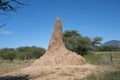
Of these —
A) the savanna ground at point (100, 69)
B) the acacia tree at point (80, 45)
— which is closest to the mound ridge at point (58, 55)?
the savanna ground at point (100, 69)

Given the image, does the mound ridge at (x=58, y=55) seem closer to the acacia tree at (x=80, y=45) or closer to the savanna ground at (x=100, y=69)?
the savanna ground at (x=100, y=69)

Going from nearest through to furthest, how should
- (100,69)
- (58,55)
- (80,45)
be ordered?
1. (100,69)
2. (58,55)
3. (80,45)

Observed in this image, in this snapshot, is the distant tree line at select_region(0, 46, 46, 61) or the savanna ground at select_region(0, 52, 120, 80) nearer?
the savanna ground at select_region(0, 52, 120, 80)

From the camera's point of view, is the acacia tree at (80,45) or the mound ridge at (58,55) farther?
the acacia tree at (80,45)

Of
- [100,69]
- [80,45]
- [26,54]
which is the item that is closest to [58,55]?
[100,69]

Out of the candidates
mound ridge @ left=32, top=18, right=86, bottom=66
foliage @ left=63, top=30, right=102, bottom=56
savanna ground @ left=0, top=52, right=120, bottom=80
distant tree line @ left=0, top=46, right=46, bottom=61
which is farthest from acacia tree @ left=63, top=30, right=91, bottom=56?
mound ridge @ left=32, top=18, right=86, bottom=66

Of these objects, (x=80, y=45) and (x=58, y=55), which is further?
(x=80, y=45)

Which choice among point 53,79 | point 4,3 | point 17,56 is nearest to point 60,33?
point 53,79

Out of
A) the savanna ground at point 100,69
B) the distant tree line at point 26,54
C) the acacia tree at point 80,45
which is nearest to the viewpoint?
the savanna ground at point 100,69

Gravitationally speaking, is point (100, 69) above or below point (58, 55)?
below

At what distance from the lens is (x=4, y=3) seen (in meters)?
15.3

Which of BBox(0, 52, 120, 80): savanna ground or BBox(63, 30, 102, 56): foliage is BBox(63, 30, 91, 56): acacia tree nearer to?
BBox(63, 30, 102, 56): foliage

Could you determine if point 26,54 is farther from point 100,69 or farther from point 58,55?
point 100,69

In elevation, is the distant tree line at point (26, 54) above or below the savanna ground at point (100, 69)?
above
